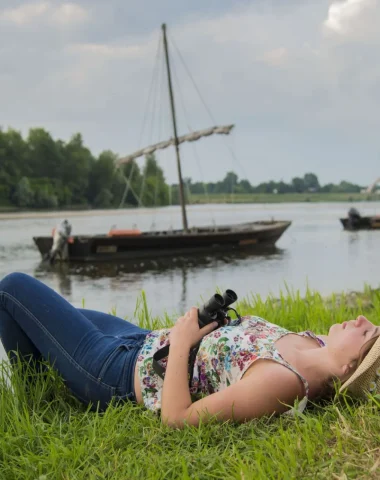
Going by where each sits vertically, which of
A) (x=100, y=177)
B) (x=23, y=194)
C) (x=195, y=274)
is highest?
(x=100, y=177)

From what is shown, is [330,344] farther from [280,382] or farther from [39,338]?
[39,338]

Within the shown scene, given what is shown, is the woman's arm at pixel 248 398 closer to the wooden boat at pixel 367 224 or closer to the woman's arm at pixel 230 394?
the woman's arm at pixel 230 394

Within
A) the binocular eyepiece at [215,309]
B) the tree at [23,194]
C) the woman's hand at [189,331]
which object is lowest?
the woman's hand at [189,331]

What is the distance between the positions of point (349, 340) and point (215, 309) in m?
0.54

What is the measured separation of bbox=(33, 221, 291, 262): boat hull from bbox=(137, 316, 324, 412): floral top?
18.9m

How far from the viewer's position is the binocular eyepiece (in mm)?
2480

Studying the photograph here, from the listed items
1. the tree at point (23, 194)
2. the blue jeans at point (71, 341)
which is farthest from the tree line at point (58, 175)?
the blue jeans at point (71, 341)

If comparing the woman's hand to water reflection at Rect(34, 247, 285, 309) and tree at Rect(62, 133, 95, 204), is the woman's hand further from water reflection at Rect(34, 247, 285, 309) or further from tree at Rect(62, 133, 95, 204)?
tree at Rect(62, 133, 95, 204)

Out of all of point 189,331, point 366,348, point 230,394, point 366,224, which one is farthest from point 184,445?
point 366,224

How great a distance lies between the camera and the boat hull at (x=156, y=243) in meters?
21.6

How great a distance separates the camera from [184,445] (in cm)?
239

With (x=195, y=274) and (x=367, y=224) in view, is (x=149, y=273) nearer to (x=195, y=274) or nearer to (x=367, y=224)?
(x=195, y=274)

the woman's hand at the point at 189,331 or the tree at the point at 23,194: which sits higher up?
the tree at the point at 23,194

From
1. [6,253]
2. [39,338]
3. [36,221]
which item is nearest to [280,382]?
[39,338]
